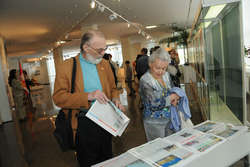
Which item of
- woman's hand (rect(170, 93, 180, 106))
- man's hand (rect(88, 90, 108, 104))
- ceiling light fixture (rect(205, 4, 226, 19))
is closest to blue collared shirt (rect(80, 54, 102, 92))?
man's hand (rect(88, 90, 108, 104))

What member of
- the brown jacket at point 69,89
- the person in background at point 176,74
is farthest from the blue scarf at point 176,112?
the person in background at point 176,74

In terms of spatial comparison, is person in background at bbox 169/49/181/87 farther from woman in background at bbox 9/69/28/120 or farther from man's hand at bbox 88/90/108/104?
woman in background at bbox 9/69/28/120

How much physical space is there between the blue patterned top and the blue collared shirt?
0.54 metres

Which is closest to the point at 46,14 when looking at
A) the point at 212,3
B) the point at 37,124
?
the point at 37,124

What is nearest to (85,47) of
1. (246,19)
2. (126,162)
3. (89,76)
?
(89,76)

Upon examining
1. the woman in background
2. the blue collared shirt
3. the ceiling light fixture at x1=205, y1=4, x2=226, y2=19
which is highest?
the ceiling light fixture at x1=205, y1=4, x2=226, y2=19

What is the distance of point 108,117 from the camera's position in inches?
60.1

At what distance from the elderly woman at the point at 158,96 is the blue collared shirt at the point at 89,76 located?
0.55 meters

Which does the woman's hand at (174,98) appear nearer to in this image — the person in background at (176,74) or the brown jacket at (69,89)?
the brown jacket at (69,89)

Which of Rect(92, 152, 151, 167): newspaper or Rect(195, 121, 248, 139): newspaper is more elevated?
Rect(195, 121, 248, 139): newspaper

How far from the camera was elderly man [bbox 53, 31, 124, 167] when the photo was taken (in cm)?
153

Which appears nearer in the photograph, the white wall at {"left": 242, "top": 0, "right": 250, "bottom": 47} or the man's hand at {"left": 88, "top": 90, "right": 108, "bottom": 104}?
the man's hand at {"left": 88, "top": 90, "right": 108, "bottom": 104}

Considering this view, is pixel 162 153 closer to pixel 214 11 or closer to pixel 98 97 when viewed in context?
pixel 98 97

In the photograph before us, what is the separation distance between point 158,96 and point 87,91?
2.30 feet
